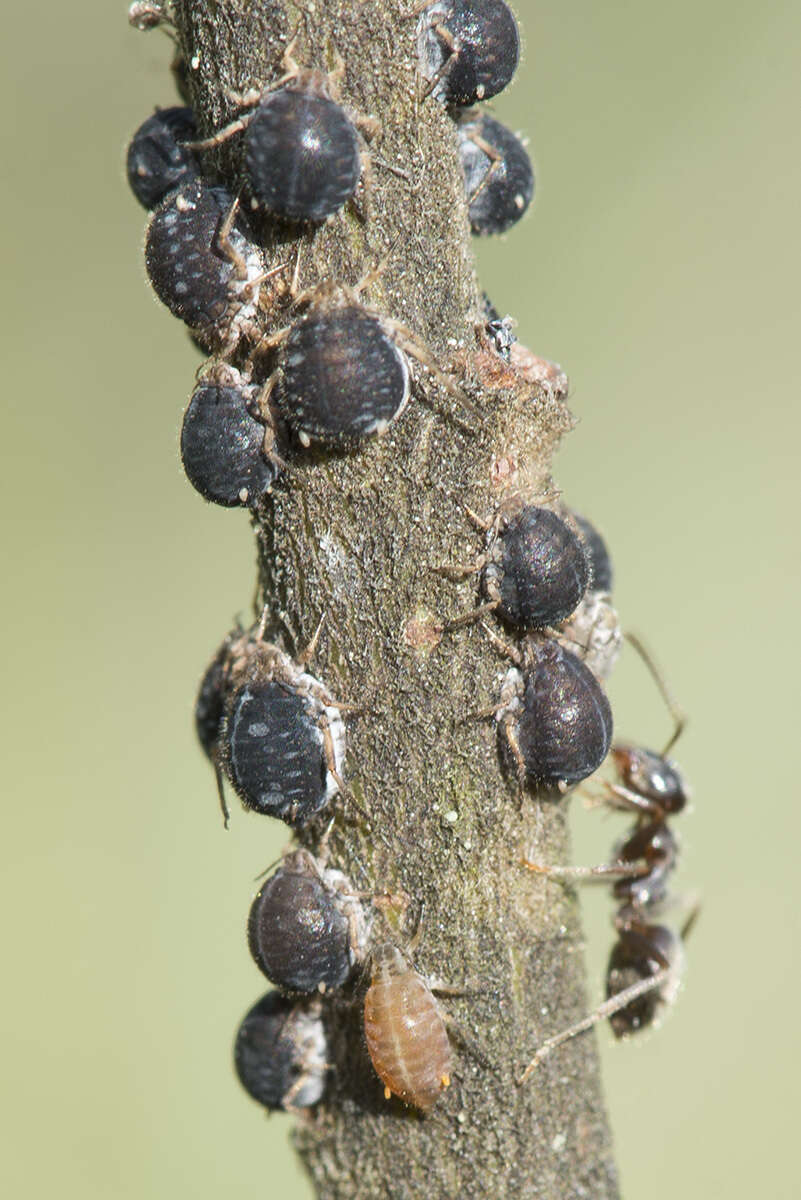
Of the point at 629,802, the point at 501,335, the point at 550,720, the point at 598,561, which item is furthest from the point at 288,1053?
the point at 629,802

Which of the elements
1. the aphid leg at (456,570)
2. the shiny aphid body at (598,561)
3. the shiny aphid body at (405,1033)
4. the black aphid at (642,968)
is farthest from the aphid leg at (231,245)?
the black aphid at (642,968)

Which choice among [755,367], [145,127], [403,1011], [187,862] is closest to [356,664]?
[403,1011]

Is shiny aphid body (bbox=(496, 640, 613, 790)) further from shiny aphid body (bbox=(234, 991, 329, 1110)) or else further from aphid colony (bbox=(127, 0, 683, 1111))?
shiny aphid body (bbox=(234, 991, 329, 1110))

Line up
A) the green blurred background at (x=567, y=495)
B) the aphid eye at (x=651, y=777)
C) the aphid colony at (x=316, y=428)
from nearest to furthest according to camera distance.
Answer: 1. the aphid colony at (x=316, y=428)
2. the aphid eye at (x=651, y=777)
3. the green blurred background at (x=567, y=495)

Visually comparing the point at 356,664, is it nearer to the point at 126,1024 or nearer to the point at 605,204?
the point at 126,1024

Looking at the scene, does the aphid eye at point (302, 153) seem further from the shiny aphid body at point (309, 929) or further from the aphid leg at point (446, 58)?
the shiny aphid body at point (309, 929)

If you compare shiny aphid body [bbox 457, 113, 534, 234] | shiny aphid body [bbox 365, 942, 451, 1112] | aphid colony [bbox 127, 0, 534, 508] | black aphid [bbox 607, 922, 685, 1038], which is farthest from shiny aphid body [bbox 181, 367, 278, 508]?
black aphid [bbox 607, 922, 685, 1038]

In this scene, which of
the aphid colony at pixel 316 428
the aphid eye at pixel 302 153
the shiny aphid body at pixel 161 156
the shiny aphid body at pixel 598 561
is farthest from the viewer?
the shiny aphid body at pixel 598 561
